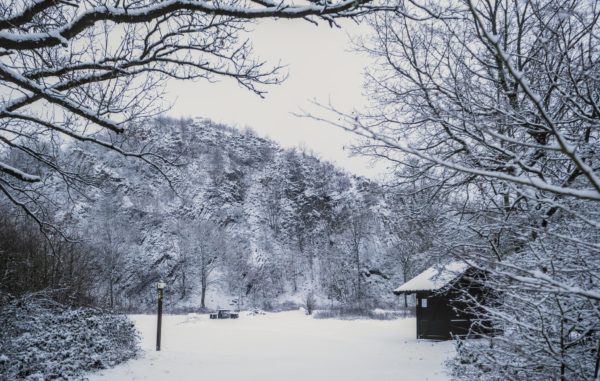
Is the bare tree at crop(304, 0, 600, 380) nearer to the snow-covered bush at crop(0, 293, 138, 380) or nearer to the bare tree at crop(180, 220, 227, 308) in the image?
the snow-covered bush at crop(0, 293, 138, 380)

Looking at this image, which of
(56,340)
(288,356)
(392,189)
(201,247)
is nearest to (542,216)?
(392,189)

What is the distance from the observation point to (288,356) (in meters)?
12.9

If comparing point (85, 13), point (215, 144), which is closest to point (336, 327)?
point (85, 13)

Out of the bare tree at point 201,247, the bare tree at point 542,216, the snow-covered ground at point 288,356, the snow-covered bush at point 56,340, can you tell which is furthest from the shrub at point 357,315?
the bare tree at point 542,216

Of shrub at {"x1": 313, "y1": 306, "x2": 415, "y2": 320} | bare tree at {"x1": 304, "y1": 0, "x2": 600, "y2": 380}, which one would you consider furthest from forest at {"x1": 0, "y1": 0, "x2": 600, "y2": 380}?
shrub at {"x1": 313, "y1": 306, "x2": 415, "y2": 320}

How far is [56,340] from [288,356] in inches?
249

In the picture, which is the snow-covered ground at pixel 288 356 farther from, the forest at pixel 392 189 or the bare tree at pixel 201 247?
the bare tree at pixel 201 247

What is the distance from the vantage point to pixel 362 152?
769 cm

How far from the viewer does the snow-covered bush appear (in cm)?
812

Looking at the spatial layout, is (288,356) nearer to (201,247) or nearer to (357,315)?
(357,315)

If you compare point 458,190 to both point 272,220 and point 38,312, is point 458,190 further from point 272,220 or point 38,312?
point 272,220

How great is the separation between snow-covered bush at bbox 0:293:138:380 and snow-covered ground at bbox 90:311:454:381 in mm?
522

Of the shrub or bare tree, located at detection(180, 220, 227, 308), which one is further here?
bare tree, located at detection(180, 220, 227, 308)

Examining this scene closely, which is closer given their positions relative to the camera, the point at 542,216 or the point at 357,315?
the point at 542,216
